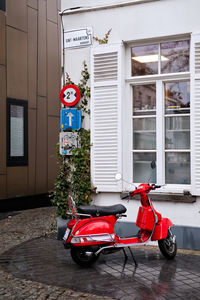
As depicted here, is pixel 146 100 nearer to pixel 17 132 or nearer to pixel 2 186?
pixel 17 132

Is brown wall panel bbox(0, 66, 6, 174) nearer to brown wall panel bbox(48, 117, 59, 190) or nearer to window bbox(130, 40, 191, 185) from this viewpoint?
brown wall panel bbox(48, 117, 59, 190)

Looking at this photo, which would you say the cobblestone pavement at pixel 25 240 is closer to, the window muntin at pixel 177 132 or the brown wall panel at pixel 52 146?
the brown wall panel at pixel 52 146

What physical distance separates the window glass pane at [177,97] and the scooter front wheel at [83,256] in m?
2.70

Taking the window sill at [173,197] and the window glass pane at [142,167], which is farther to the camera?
the window glass pane at [142,167]

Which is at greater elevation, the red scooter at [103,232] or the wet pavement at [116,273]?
the red scooter at [103,232]

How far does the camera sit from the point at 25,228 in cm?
866

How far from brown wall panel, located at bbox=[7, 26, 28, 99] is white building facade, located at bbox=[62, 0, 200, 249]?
3.77m

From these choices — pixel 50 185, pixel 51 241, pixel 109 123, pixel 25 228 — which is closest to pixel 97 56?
pixel 109 123

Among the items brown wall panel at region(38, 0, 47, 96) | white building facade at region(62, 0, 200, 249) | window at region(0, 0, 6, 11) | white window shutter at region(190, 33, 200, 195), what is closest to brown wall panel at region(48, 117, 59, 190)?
brown wall panel at region(38, 0, 47, 96)

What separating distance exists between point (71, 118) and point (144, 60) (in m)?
1.58

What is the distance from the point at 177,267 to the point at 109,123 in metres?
2.66

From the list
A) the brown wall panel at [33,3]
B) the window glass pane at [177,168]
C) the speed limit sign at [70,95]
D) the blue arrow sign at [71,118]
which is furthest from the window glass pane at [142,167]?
the brown wall panel at [33,3]

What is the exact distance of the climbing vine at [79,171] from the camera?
7.18m

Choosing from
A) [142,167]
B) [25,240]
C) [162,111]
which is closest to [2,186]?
[25,240]
